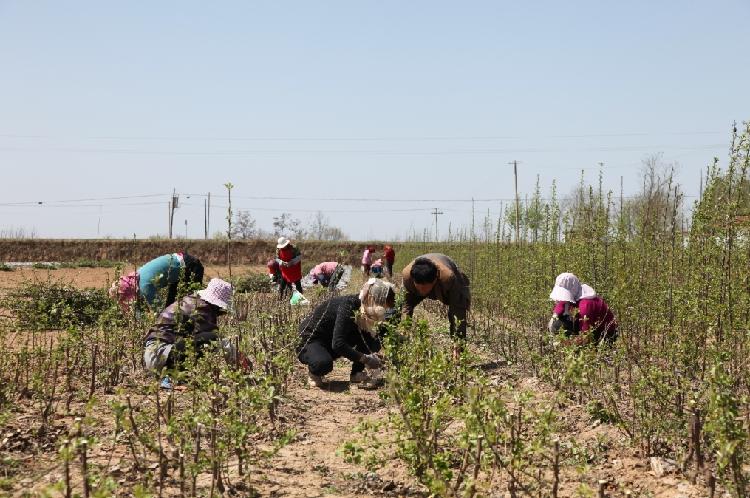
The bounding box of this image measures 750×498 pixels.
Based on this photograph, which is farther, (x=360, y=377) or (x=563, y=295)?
(x=360, y=377)

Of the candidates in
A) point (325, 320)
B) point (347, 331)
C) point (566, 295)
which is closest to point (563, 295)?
point (566, 295)

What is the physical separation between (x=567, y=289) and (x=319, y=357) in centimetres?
203

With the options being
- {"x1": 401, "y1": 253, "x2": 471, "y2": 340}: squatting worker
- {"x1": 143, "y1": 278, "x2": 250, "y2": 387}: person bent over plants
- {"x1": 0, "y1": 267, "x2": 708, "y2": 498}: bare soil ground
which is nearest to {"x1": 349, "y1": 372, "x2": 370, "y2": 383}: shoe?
{"x1": 401, "y1": 253, "x2": 471, "y2": 340}: squatting worker

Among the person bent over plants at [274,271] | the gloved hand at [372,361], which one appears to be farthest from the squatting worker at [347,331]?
the person bent over plants at [274,271]

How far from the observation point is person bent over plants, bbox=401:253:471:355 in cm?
653

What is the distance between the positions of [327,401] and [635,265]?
11.1 ft

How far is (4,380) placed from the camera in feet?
15.7

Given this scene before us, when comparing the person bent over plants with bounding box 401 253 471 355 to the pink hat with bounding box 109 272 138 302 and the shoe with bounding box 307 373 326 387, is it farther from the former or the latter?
the pink hat with bounding box 109 272 138 302

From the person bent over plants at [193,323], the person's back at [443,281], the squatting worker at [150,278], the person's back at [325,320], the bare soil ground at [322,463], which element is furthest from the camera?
the person's back at [443,281]

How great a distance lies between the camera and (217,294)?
5559mm

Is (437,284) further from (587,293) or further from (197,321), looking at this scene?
(197,321)

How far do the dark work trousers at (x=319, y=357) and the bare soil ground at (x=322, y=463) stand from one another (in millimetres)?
780

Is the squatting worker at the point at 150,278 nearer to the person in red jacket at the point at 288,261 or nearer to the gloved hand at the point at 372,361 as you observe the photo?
the gloved hand at the point at 372,361

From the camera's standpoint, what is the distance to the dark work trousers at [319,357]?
6055mm
